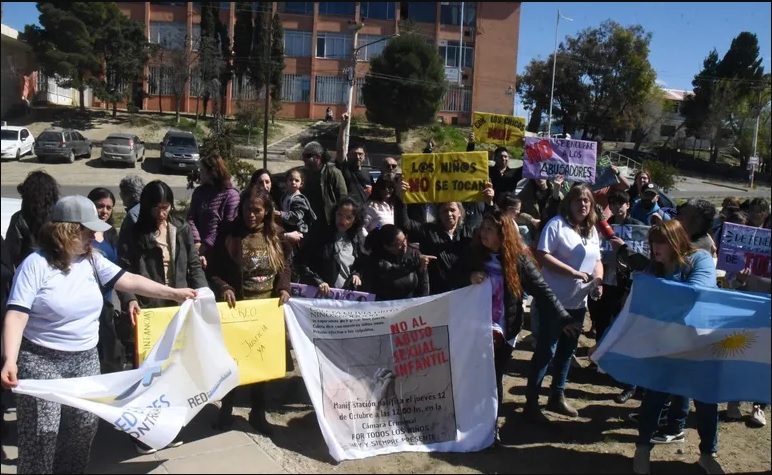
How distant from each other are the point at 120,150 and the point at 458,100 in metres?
26.0

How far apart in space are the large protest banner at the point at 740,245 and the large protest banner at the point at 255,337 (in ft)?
14.9

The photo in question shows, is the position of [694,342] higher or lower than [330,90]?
lower

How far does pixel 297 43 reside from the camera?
154 feet

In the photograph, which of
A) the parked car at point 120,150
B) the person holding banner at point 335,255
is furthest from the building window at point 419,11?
the person holding banner at point 335,255

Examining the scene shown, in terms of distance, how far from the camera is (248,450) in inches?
177

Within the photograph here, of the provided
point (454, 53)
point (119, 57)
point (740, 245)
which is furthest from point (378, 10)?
point (740, 245)

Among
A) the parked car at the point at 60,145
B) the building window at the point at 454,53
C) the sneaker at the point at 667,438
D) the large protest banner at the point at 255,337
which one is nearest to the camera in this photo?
the large protest banner at the point at 255,337

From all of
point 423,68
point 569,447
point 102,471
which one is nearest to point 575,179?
point 569,447

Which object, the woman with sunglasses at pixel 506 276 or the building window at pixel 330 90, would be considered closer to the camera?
the woman with sunglasses at pixel 506 276

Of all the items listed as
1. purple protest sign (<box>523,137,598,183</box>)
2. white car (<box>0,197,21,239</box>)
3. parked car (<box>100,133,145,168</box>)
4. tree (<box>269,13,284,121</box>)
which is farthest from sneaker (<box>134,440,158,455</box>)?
tree (<box>269,13,284,121</box>)

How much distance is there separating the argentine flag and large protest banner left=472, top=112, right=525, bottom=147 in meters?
5.06

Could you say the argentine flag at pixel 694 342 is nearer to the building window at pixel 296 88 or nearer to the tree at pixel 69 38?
the tree at pixel 69 38

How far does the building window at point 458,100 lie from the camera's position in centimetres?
4825

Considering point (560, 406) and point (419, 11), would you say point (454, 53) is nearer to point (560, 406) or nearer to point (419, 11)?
point (419, 11)
